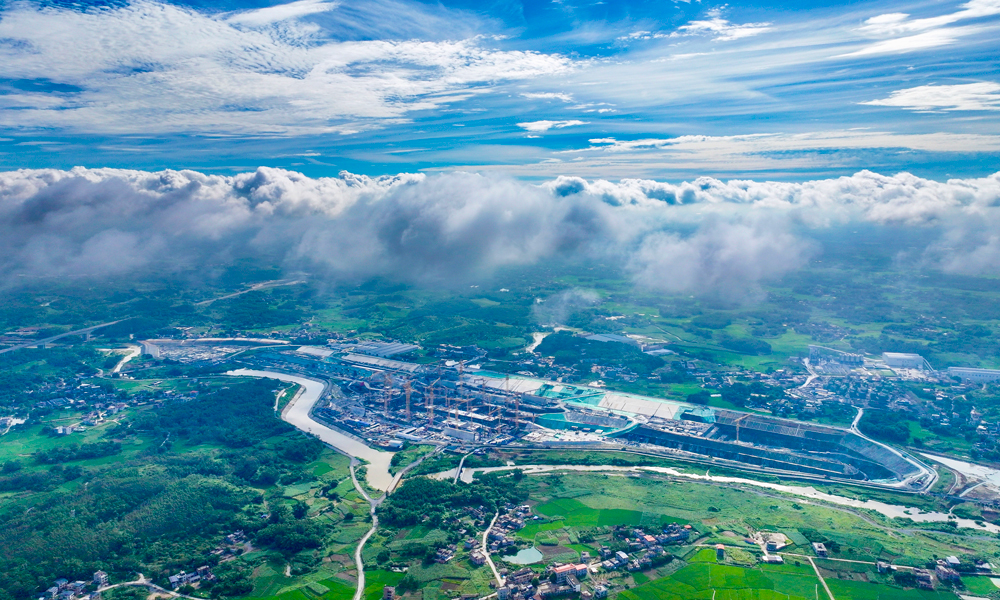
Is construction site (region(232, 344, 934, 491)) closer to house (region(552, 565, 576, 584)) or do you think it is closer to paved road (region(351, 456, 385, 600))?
paved road (region(351, 456, 385, 600))

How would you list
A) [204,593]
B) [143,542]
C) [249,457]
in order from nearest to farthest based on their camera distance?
[204,593] < [143,542] < [249,457]

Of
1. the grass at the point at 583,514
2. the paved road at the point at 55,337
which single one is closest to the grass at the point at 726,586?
the grass at the point at 583,514

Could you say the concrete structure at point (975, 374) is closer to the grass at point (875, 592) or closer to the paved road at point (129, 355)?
the grass at point (875, 592)

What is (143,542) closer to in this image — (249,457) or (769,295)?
(249,457)

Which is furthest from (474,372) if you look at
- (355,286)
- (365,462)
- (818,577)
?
(355,286)

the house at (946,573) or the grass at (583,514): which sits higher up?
the house at (946,573)

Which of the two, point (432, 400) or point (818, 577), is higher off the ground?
point (818, 577)
